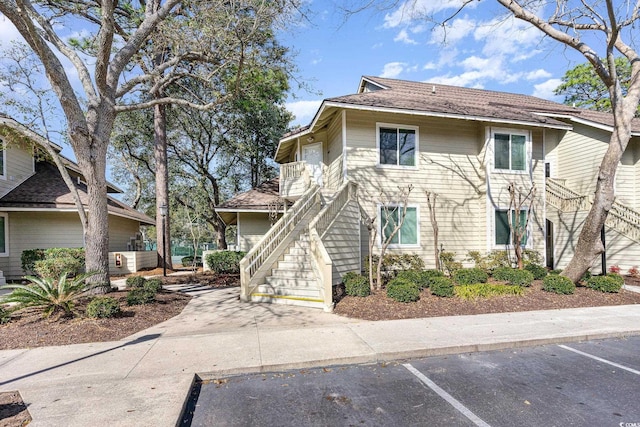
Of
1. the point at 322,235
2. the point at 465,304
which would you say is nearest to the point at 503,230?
the point at 465,304

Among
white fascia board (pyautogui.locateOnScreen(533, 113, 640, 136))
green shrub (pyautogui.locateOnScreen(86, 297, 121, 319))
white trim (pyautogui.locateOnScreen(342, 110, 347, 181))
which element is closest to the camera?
green shrub (pyautogui.locateOnScreen(86, 297, 121, 319))

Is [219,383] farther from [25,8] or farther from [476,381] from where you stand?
[25,8]

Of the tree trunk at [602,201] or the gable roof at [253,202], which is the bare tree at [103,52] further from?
the tree trunk at [602,201]

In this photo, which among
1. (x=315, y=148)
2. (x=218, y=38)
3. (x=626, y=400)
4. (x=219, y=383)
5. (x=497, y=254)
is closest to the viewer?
(x=626, y=400)

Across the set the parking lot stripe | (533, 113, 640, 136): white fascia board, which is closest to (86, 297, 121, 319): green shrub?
the parking lot stripe

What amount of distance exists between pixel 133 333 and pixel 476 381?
19.4ft

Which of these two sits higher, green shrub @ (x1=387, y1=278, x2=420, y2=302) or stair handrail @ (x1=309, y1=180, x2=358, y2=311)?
stair handrail @ (x1=309, y1=180, x2=358, y2=311)

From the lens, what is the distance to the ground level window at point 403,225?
11.5 meters

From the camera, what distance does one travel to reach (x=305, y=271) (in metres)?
9.16

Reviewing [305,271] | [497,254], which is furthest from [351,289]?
[497,254]

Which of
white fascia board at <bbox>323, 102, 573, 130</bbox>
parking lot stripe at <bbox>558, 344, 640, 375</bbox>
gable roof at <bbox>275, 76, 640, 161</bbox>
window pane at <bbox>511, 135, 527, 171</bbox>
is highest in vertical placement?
gable roof at <bbox>275, 76, 640, 161</bbox>

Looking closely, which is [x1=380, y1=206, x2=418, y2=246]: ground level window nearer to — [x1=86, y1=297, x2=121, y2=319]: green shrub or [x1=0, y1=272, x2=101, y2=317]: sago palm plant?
[x1=86, y1=297, x2=121, y2=319]: green shrub

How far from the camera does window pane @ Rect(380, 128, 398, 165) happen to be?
1166cm

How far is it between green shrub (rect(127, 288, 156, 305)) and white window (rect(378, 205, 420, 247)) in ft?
24.5
